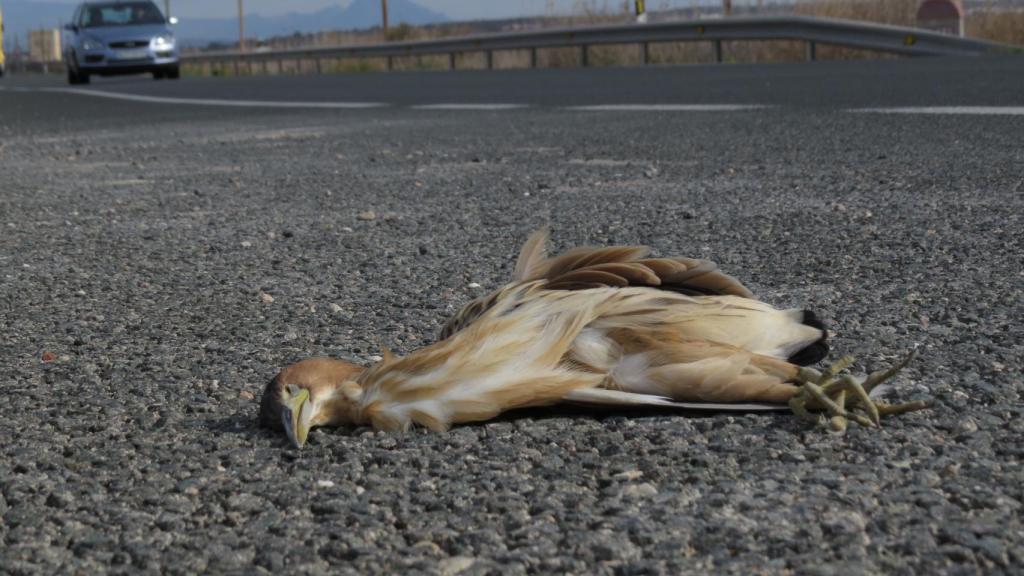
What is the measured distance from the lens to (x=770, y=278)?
12.1ft

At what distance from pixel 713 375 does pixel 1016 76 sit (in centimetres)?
932

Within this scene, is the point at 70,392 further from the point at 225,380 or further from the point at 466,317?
the point at 466,317

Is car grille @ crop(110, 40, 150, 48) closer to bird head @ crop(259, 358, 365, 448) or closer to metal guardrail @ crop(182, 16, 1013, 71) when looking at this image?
metal guardrail @ crop(182, 16, 1013, 71)

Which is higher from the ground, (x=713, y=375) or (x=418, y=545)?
(x=713, y=375)

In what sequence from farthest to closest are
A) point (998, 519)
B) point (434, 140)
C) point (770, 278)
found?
point (434, 140)
point (770, 278)
point (998, 519)

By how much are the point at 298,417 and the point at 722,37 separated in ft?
59.8

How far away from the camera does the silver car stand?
2714 centimetres

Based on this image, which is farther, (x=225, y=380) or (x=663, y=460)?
(x=225, y=380)

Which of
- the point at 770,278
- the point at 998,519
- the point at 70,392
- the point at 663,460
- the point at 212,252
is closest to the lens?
the point at 998,519

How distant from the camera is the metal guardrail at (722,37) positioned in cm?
1692

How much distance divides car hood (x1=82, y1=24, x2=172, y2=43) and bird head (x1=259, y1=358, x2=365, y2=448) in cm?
2633

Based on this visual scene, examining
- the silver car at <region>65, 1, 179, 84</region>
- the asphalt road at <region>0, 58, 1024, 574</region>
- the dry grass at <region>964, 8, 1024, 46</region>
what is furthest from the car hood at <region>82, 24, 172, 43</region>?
the asphalt road at <region>0, 58, 1024, 574</region>

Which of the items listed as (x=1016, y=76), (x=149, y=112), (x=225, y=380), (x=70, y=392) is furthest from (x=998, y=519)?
(x=149, y=112)

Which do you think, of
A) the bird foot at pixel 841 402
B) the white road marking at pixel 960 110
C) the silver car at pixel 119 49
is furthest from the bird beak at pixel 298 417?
the silver car at pixel 119 49
